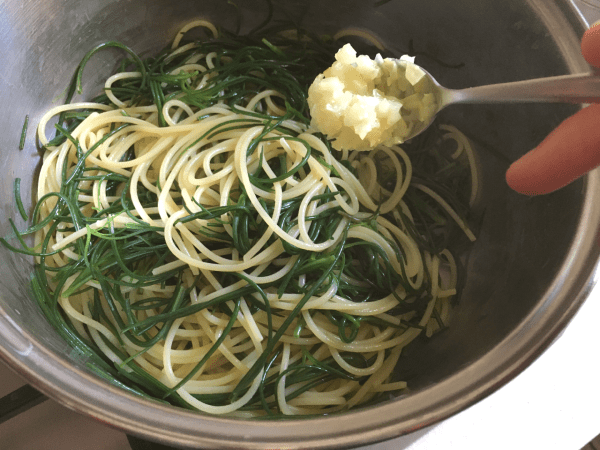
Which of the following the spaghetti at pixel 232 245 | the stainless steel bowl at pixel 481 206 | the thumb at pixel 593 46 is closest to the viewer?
the stainless steel bowl at pixel 481 206

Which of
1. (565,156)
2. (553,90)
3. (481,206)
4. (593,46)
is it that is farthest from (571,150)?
(481,206)

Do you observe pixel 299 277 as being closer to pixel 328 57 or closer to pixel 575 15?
pixel 328 57

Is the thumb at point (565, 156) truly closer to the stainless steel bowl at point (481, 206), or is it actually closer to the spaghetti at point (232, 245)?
the stainless steel bowl at point (481, 206)

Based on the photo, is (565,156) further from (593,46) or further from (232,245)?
(232,245)

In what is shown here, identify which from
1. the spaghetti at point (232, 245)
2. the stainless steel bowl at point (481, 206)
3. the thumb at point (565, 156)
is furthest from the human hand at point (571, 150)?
the spaghetti at point (232, 245)

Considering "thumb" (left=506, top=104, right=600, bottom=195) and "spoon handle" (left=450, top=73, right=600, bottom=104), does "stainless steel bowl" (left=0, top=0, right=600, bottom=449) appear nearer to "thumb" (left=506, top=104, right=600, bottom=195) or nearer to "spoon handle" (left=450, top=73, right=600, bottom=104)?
"thumb" (left=506, top=104, right=600, bottom=195)

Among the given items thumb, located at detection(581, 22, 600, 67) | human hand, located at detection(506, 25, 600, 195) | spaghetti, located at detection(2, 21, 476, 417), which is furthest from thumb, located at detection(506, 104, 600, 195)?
spaghetti, located at detection(2, 21, 476, 417)

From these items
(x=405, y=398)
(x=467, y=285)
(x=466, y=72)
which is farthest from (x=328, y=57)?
(x=405, y=398)
